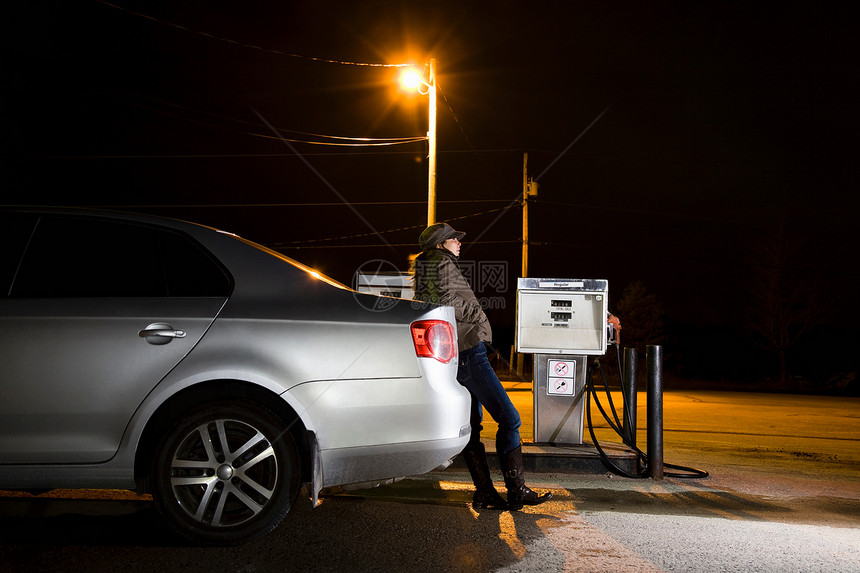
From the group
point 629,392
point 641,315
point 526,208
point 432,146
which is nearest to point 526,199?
point 526,208

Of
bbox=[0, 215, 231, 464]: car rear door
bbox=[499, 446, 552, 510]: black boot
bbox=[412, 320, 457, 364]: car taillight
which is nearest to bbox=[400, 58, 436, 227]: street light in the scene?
bbox=[499, 446, 552, 510]: black boot

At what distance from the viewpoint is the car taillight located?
13.0 feet

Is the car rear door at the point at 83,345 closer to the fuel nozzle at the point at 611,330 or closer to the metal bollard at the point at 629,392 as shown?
the fuel nozzle at the point at 611,330

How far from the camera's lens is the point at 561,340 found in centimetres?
689

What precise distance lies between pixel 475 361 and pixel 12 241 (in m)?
2.91

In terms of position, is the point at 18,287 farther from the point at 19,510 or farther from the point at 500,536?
the point at 500,536

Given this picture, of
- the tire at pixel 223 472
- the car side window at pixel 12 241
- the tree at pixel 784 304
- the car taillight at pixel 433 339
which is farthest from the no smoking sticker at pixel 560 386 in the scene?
the tree at pixel 784 304

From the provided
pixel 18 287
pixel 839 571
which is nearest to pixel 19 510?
pixel 18 287

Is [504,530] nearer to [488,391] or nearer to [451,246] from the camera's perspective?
[488,391]

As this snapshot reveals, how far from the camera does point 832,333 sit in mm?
52594

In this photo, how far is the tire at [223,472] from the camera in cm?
372

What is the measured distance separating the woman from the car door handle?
1785 millimetres

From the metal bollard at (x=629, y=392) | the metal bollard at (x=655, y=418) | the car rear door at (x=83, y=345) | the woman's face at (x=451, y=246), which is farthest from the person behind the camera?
the metal bollard at (x=629, y=392)

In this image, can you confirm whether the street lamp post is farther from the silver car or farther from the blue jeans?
the silver car
